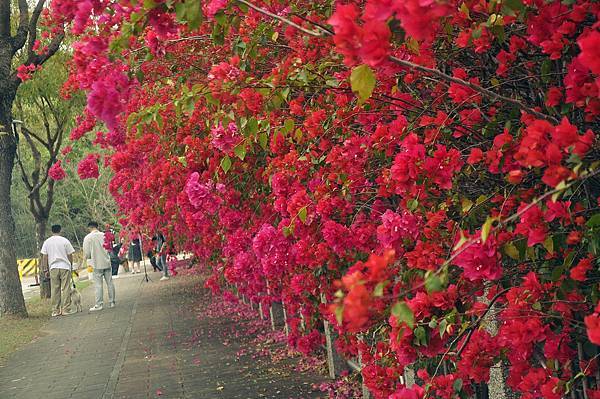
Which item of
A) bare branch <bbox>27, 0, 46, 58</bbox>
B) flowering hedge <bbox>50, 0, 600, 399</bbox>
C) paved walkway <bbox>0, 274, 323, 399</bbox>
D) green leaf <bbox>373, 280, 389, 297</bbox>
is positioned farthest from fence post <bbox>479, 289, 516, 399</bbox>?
bare branch <bbox>27, 0, 46, 58</bbox>

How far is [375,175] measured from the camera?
5.39 m

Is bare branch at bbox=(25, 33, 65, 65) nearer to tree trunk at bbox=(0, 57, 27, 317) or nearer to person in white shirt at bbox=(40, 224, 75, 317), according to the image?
tree trunk at bbox=(0, 57, 27, 317)

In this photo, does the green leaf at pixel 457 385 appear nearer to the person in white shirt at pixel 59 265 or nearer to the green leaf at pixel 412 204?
the green leaf at pixel 412 204

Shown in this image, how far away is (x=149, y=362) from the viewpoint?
1141cm

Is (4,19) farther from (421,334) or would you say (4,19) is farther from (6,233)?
(421,334)

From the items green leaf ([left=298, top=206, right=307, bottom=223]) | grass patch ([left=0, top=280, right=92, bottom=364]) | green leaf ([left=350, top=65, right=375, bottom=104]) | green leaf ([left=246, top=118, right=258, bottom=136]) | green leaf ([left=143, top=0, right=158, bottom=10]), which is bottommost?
grass patch ([left=0, top=280, right=92, bottom=364])

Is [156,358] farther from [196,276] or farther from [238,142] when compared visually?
[196,276]

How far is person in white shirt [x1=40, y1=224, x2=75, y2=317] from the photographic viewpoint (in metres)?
19.4

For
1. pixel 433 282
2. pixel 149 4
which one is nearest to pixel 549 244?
pixel 433 282

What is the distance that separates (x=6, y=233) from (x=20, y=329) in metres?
3.49

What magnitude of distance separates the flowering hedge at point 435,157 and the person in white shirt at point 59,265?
549 inches

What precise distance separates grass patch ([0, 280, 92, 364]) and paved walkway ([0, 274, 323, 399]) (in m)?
0.27

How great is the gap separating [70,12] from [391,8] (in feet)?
6.21

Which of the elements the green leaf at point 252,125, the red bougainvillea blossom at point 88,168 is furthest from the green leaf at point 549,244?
the red bougainvillea blossom at point 88,168
